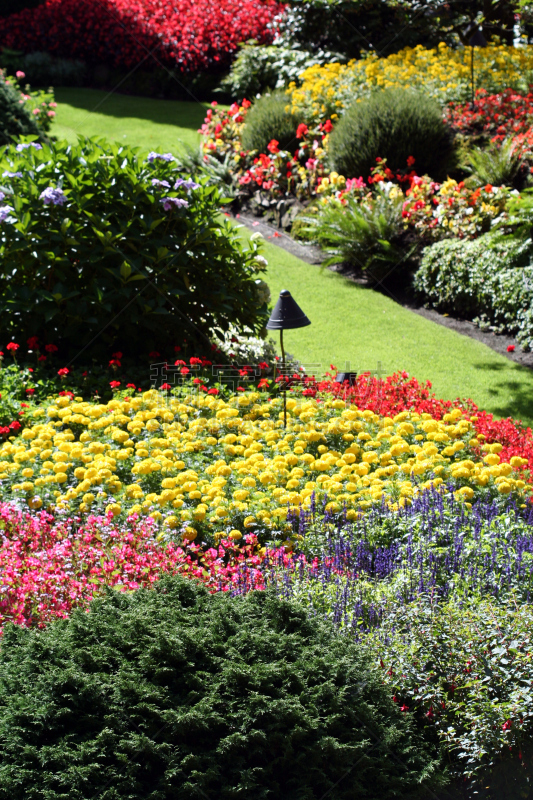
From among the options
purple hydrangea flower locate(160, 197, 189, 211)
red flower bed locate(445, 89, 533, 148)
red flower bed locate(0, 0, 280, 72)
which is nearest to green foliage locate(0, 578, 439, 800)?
purple hydrangea flower locate(160, 197, 189, 211)

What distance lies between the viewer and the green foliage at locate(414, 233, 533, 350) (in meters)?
7.52

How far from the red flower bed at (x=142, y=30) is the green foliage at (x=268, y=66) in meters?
2.05

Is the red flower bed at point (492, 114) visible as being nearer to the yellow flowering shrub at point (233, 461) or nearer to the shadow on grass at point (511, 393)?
the shadow on grass at point (511, 393)

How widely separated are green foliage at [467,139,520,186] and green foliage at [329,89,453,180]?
119 centimetres

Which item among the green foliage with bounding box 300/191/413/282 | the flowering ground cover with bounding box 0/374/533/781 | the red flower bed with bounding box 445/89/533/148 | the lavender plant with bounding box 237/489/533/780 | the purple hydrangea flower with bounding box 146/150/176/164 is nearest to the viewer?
the lavender plant with bounding box 237/489/533/780

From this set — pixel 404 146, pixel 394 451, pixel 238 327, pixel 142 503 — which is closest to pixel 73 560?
pixel 142 503

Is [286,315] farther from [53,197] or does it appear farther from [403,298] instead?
[403,298]

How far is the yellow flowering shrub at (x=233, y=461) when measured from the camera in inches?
171

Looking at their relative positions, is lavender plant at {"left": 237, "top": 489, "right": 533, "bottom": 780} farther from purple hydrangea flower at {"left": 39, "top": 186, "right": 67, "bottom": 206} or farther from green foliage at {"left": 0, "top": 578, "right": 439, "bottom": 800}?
purple hydrangea flower at {"left": 39, "top": 186, "right": 67, "bottom": 206}

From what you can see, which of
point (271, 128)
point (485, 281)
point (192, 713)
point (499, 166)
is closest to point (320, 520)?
point (192, 713)

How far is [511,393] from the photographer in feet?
21.7

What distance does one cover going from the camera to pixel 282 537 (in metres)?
4.23

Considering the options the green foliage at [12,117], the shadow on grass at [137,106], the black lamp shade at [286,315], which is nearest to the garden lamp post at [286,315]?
the black lamp shade at [286,315]

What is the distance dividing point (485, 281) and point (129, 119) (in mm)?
11245
